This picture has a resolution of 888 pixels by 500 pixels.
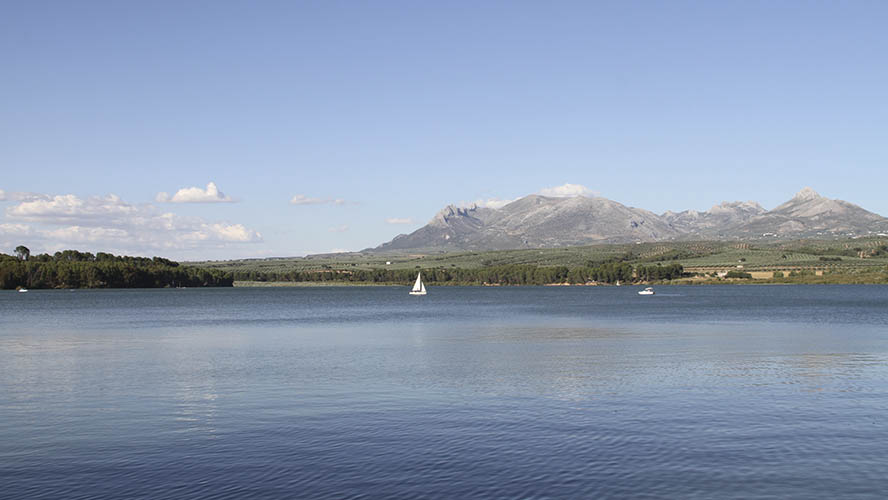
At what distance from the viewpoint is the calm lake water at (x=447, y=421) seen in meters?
20.1

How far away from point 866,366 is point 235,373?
35.2 m

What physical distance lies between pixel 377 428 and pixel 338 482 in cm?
656

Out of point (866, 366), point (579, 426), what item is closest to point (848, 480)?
point (579, 426)

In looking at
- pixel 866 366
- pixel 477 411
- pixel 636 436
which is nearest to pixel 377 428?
pixel 477 411

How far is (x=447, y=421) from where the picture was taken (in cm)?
2781

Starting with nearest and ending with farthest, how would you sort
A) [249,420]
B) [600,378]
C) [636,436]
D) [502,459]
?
[502,459], [636,436], [249,420], [600,378]

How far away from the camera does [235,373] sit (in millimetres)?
42562

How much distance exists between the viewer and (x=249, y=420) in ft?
93.7

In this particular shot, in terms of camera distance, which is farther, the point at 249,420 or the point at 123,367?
the point at 123,367

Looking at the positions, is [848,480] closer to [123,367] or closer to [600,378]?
[600,378]

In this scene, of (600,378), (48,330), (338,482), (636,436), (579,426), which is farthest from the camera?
(48,330)

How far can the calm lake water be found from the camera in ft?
66.0

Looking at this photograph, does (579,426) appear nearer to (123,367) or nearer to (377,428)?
(377,428)

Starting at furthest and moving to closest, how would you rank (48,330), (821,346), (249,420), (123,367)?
(48,330) < (821,346) < (123,367) < (249,420)
